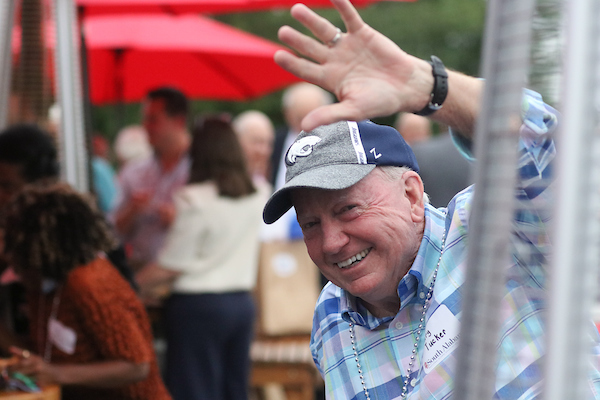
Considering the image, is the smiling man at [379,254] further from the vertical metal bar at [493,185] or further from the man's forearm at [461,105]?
the vertical metal bar at [493,185]

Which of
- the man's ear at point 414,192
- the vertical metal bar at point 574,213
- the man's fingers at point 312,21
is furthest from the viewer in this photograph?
the man's ear at point 414,192

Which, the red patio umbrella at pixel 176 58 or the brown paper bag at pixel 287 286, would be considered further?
the red patio umbrella at pixel 176 58

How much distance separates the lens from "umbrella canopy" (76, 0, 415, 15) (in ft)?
12.5

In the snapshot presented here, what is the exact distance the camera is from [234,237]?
4.21 m

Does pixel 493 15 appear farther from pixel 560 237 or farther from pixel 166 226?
pixel 166 226

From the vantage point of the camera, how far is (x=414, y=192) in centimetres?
158

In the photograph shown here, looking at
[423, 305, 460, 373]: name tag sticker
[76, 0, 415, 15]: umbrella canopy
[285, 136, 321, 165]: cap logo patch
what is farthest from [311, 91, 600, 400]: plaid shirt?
[76, 0, 415, 15]: umbrella canopy

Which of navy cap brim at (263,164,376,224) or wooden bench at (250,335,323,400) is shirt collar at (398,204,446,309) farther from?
wooden bench at (250,335,323,400)

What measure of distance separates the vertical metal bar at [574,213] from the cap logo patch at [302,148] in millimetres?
986

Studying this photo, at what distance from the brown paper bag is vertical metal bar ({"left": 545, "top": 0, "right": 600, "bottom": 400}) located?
4.20 m

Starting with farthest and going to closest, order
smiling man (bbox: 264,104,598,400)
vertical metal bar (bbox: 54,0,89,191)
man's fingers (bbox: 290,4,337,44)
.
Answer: vertical metal bar (bbox: 54,0,89,191) → smiling man (bbox: 264,104,598,400) → man's fingers (bbox: 290,4,337,44)

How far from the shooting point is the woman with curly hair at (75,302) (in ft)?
7.83

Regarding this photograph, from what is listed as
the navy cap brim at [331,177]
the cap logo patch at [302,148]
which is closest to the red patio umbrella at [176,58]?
the cap logo patch at [302,148]

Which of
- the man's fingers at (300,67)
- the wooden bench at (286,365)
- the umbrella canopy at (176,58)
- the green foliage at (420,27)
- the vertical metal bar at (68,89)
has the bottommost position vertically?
the wooden bench at (286,365)
